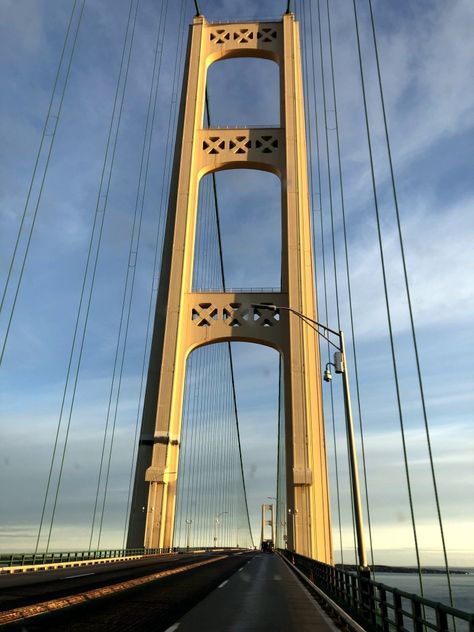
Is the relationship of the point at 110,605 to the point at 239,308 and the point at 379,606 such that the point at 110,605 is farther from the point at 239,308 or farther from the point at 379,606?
the point at 239,308

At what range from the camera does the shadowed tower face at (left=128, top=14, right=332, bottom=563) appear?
3241 cm

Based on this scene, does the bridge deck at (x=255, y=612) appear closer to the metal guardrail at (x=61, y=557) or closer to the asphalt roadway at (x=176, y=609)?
the asphalt roadway at (x=176, y=609)

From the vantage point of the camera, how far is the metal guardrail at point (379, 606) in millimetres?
5180

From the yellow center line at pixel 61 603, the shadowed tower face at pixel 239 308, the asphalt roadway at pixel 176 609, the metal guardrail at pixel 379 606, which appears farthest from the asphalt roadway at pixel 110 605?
the shadowed tower face at pixel 239 308

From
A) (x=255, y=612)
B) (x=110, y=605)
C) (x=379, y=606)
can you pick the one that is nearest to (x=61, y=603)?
(x=110, y=605)

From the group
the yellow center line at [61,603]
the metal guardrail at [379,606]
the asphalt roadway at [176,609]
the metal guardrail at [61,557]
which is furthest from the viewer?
the metal guardrail at [61,557]

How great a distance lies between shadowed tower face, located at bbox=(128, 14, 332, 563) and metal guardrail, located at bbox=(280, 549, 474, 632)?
16.3m

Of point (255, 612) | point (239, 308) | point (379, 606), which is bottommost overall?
point (255, 612)

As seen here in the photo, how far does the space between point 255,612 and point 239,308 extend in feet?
89.4

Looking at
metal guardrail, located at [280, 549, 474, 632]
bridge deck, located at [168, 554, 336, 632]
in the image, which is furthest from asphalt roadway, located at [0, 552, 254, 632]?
metal guardrail, located at [280, 549, 474, 632]

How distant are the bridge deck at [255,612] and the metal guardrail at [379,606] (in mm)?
598

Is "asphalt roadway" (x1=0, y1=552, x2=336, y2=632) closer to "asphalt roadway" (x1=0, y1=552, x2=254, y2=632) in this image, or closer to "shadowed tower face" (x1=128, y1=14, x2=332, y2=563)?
"asphalt roadway" (x1=0, y1=552, x2=254, y2=632)

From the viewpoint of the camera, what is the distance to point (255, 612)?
10.4 m

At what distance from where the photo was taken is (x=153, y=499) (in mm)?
32281
